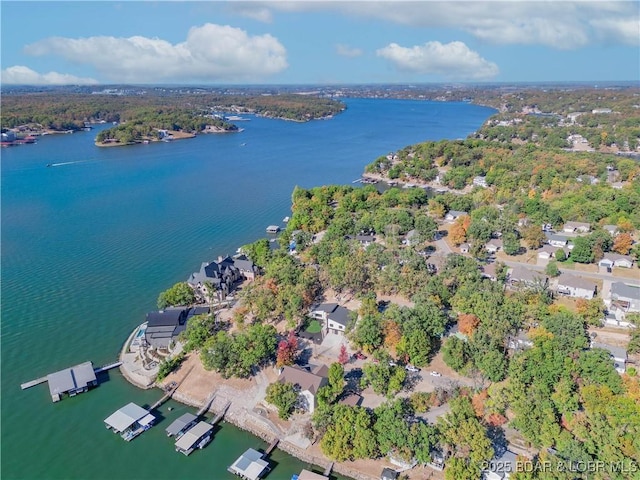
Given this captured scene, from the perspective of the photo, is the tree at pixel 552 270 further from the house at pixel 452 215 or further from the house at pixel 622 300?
the house at pixel 452 215

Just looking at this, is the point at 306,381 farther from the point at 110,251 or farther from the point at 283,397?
the point at 110,251

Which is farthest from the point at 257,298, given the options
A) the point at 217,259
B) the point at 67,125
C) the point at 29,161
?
the point at 67,125

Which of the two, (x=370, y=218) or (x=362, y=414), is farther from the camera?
(x=370, y=218)

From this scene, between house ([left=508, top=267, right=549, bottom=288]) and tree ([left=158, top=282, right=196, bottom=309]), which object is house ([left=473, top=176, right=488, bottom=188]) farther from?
tree ([left=158, top=282, right=196, bottom=309])

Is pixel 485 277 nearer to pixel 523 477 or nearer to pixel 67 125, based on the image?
pixel 523 477

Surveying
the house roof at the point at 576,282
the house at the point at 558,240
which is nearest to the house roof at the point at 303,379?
the house roof at the point at 576,282

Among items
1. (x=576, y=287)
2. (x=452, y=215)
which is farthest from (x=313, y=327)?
(x=452, y=215)

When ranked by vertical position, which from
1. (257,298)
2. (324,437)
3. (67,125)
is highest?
(67,125)
